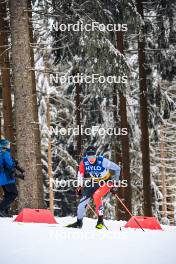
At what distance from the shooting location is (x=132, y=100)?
22.7 metres

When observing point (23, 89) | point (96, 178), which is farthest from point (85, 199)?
point (23, 89)

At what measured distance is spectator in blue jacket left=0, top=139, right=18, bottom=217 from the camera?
39.3ft

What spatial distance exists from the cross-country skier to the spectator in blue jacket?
176cm

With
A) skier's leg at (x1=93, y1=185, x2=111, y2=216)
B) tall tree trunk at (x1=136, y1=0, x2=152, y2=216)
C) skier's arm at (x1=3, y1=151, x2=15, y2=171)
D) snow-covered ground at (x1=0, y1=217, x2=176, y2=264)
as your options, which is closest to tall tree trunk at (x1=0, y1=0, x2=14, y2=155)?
tall tree trunk at (x1=136, y1=0, x2=152, y2=216)

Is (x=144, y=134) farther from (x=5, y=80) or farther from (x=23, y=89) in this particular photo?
(x=23, y=89)

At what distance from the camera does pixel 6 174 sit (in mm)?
12164

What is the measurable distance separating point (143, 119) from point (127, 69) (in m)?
6.42

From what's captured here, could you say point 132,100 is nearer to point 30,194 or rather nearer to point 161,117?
point 161,117

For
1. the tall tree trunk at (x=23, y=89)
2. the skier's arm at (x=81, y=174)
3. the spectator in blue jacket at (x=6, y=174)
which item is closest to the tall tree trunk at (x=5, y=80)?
the tall tree trunk at (x=23, y=89)

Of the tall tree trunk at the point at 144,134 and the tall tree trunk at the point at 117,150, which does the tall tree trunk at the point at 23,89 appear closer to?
the tall tree trunk at the point at 144,134

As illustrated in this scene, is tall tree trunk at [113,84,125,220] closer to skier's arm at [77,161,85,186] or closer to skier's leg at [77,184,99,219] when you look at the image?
skier's arm at [77,161,85,186]

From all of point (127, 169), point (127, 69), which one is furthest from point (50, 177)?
point (127, 69)

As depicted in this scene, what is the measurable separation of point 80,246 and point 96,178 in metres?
3.48

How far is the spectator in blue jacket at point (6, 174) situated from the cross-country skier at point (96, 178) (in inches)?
69.5
